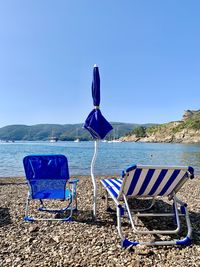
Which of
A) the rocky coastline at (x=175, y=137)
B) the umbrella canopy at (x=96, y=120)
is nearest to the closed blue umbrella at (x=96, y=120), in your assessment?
the umbrella canopy at (x=96, y=120)

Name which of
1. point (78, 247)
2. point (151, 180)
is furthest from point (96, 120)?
point (78, 247)

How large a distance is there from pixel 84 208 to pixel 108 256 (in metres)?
2.76

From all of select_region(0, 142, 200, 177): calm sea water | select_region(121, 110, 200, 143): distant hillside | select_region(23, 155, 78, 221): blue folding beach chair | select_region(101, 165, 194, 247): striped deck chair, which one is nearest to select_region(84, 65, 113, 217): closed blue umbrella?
select_region(23, 155, 78, 221): blue folding beach chair

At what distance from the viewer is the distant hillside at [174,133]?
450ft

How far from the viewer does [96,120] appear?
547cm

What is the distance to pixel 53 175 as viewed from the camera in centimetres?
524

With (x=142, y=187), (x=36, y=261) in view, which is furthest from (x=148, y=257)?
(x=36, y=261)

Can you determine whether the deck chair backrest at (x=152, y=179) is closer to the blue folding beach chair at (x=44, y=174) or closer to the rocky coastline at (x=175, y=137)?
the blue folding beach chair at (x=44, y=174)

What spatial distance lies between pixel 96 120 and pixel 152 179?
6.08 ft

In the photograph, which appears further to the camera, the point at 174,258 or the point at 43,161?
the point at 43,161

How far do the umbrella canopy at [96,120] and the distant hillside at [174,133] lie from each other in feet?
434

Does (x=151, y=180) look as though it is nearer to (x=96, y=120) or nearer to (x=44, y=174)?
(x=96, y=120)

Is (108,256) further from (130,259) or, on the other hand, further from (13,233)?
(13,233)

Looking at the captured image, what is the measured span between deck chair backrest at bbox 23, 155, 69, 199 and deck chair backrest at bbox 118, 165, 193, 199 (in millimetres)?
1359
